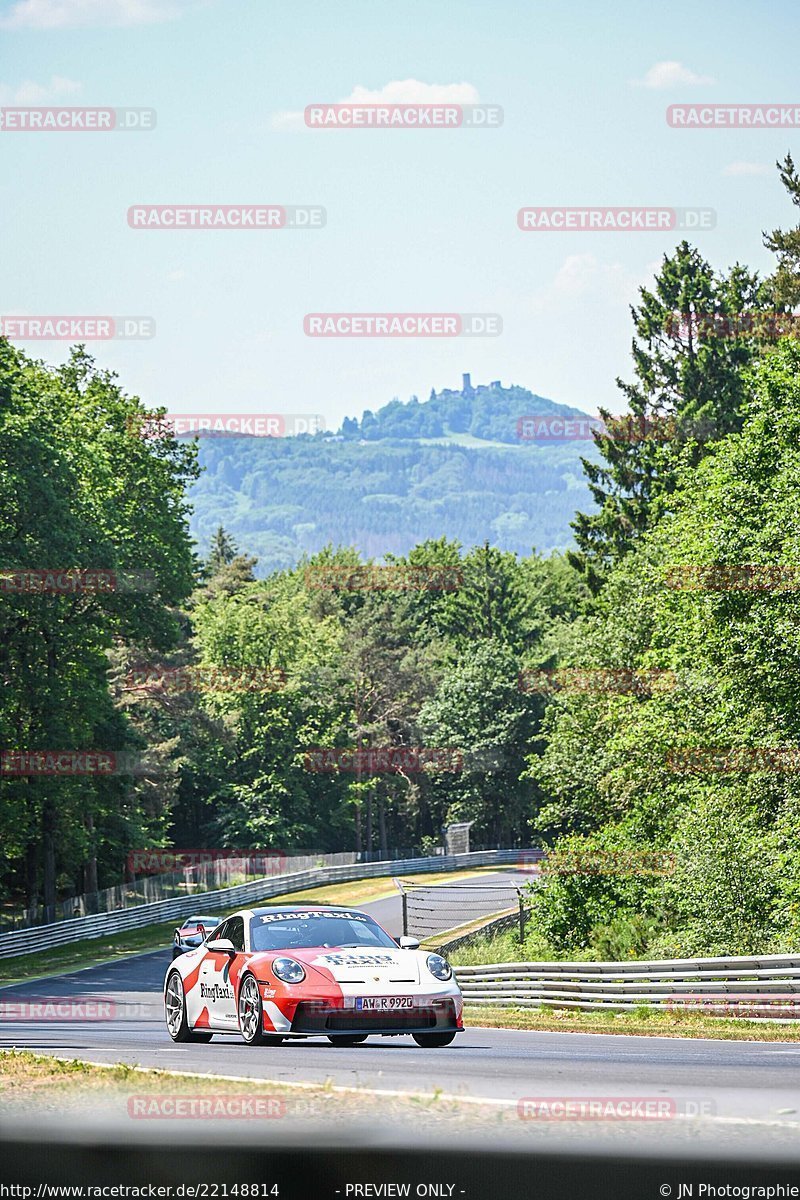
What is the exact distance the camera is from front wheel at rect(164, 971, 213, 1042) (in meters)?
15.7

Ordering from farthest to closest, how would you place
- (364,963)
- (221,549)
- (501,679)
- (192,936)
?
(221,549) < (501,679) < (192,936) < (364,963)

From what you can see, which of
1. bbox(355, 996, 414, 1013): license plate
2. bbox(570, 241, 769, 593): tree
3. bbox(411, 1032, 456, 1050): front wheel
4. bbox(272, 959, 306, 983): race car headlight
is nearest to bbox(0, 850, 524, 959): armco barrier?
bbox(570, 241, 769, 593): tree

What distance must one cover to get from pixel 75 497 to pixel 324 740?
49043mm

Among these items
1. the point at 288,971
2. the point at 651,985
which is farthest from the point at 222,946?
the point at 651,985

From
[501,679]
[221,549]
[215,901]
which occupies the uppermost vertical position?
[221,549]

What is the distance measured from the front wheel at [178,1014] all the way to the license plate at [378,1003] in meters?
A: 3.13

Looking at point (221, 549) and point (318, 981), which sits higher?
point (221, 549)

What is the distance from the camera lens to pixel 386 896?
6956 centimetres

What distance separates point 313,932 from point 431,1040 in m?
1.52

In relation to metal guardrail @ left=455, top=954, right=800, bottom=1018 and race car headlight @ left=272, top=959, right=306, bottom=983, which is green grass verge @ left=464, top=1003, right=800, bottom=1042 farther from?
race car headlight @ left=272, top=959, right=306, bottom=983

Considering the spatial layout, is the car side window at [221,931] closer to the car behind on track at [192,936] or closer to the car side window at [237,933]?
the car side window at [237,933]

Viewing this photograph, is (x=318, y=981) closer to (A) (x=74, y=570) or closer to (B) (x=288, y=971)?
(B) (x=288, y=971)

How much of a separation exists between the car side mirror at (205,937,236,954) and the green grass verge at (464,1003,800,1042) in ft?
20.3

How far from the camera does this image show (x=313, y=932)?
14359 mm
